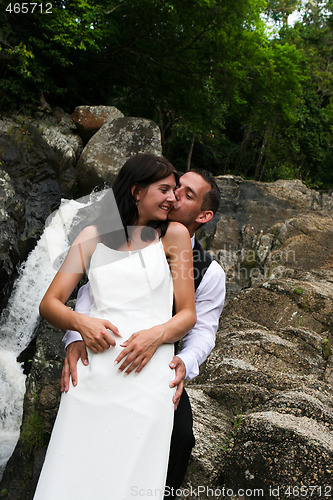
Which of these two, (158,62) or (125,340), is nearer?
(125,340)

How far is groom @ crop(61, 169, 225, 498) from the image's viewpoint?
180cm

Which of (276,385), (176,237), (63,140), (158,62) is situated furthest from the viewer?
(158,62)

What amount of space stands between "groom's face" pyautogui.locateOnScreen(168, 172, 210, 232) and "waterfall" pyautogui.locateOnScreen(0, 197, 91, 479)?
3.64 meters

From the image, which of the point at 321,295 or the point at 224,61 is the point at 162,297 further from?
the point at 224,61

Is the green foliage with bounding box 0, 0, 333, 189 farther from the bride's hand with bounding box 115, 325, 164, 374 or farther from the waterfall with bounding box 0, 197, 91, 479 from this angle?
the bride's hand with bounding box 115, 325, 164, 374

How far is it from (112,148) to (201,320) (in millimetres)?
9061

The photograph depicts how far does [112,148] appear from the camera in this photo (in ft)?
34.9

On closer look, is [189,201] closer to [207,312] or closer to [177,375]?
[207,312]

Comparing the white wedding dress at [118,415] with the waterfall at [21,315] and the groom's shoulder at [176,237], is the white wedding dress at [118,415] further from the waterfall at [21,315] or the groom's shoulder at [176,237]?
the waterfall at [21,315]

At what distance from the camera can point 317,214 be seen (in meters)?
10.7

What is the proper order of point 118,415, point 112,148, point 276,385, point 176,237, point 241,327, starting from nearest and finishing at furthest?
point 118,415 < point 176,237 < point 276,385 < point 241,327 < point 112,148

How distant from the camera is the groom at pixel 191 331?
1.80 m

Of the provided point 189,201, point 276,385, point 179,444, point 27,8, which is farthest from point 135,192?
point 27,8

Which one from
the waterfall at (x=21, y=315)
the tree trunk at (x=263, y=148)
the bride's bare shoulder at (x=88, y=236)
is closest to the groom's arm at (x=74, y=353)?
the bride's bare shoulder at (x=88, y=236)
